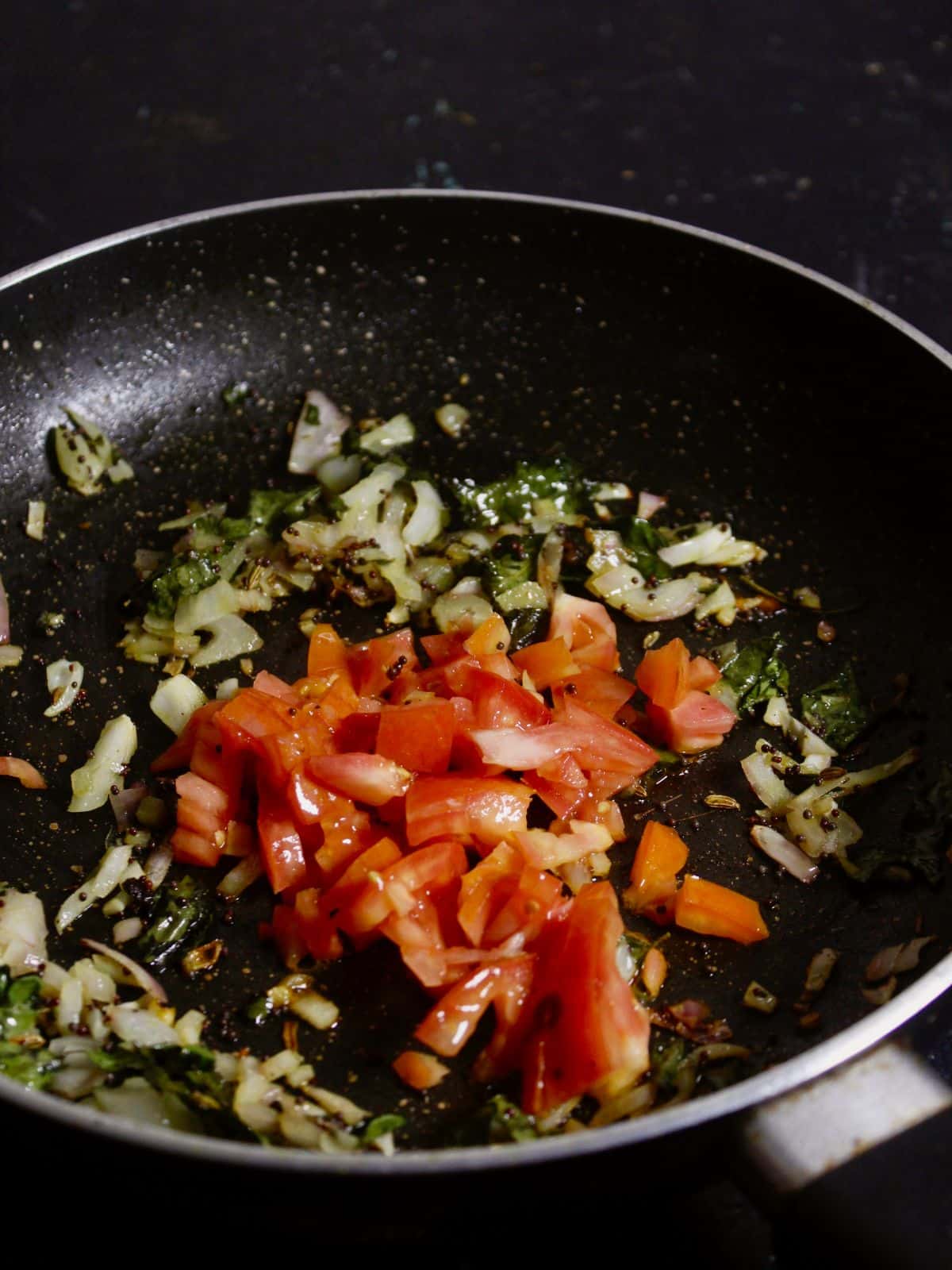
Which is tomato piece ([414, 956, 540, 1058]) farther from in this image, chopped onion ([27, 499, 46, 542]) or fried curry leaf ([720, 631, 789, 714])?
chopped onion ([27, 499, 46, 542])

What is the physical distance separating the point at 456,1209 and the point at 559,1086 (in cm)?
25

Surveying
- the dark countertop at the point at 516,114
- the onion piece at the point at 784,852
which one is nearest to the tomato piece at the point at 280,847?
the onion piece at the point at 784,852

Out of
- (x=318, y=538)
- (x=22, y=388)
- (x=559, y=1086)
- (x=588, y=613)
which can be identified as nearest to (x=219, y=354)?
(x=22, y=388)

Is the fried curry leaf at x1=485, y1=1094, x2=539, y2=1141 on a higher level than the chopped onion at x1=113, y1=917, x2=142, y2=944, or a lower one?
higher

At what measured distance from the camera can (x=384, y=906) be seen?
1575mm

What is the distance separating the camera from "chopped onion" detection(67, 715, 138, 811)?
6.03 feet

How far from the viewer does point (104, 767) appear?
6.13 ft

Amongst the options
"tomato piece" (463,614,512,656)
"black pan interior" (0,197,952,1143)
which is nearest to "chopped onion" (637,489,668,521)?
"black pan interior" (0,197,952,1143)

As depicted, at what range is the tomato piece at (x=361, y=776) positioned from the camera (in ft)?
5.54

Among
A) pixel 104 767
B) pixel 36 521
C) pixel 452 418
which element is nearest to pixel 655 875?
pixel 104 767

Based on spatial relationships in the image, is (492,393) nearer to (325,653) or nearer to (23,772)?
(325,653)

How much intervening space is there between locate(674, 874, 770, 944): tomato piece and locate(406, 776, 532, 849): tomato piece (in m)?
0.26

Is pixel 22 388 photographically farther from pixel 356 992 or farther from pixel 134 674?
pixel 356 992

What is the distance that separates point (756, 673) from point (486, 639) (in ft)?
1.60
